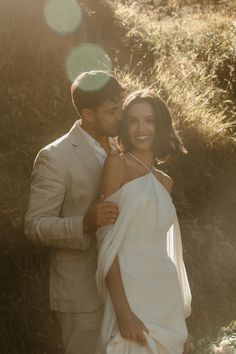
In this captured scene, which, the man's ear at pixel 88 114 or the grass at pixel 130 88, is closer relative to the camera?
the man's ear at pixel 88 114

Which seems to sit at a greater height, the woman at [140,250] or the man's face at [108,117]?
the man's face at [108,117]

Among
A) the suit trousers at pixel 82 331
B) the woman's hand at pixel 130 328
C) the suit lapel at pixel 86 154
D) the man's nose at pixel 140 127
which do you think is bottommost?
the suit trousers at pixel 82 331

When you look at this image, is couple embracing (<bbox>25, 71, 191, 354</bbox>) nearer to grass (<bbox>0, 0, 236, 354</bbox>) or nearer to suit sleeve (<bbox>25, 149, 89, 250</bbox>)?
suit sleeve (<bbox>25, 149, 89, 250</bbox>)

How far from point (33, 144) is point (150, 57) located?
3.58 metres

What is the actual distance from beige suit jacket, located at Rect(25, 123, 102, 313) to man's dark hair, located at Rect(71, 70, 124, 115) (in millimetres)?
199

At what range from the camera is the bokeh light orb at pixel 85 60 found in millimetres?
8156

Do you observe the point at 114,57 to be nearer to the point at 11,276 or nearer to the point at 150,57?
the point at 150,57

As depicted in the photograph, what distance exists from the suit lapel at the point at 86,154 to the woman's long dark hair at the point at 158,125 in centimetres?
20

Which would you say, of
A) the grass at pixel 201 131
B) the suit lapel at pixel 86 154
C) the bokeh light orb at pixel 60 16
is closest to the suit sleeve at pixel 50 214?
the suit lapel at pixel 86 154

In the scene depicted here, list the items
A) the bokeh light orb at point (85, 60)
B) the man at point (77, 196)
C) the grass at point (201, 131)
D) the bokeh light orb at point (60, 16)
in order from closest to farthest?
the man at point (77, 196) → the grass at point (201, 131) → the bokeh light orb at point (85, 60) → the bokeh light orb at point (60, 16)

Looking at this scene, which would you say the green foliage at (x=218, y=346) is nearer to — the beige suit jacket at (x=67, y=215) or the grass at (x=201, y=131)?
the grass at (x=201, y=131)

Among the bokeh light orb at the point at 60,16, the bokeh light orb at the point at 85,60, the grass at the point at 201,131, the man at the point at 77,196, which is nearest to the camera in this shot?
the man at the point at 77,196

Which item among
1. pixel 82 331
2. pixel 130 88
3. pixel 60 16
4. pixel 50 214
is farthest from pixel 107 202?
pixel 60 16

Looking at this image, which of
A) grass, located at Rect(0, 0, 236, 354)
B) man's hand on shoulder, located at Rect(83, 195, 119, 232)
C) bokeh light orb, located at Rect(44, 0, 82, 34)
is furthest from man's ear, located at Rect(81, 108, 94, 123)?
bokeh light orb, located at Rect(44, 0, 82, 34)
